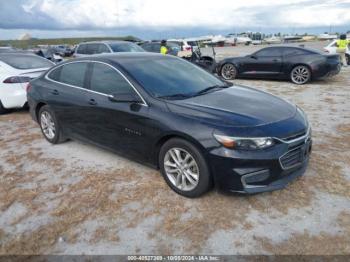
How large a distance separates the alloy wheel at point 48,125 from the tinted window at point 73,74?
72 centimetres

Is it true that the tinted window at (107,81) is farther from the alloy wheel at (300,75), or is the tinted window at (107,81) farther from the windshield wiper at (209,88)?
the alloy wheel at (300,75)

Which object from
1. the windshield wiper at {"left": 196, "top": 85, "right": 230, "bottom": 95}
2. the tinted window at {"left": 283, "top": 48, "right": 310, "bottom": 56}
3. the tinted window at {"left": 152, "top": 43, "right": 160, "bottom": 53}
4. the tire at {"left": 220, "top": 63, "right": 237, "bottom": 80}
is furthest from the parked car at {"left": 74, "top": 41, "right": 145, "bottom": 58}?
the windshield wiper at {"left": 196, "top": 85, "right": 230, "bottom": 95}

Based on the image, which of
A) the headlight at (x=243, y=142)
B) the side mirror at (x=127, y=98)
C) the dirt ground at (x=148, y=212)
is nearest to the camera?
the dirt ground at (x=148, y=212)

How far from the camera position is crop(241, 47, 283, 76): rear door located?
447 inches

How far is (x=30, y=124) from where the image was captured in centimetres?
674

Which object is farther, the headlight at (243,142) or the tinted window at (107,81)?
the tinted window at (107,81)

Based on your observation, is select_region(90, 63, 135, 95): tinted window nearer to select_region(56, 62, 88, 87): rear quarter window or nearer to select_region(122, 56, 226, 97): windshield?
select_region(122, 56, 226, 97): windshield

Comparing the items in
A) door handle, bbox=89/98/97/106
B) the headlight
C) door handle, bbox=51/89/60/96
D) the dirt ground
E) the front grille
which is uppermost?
door handle, bbox=51/89/60/96

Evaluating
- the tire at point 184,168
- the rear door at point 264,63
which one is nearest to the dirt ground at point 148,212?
the tire at point 184,168

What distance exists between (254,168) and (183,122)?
859mm

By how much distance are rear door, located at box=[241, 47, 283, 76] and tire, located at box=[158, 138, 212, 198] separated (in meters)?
8.99

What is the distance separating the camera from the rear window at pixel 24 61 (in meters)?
7.36

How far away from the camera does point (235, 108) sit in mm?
3475

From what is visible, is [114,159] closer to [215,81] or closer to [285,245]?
[215,81]
